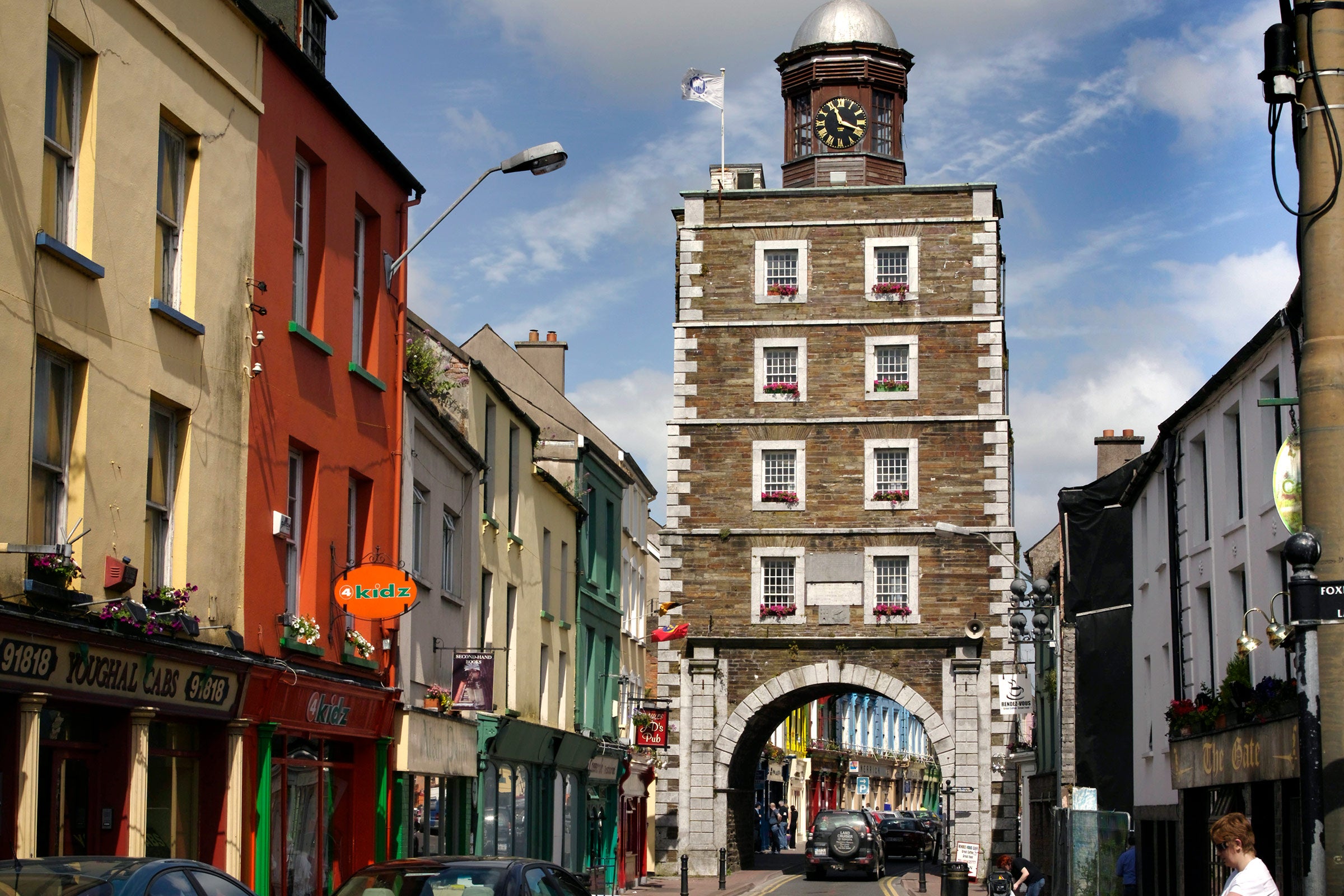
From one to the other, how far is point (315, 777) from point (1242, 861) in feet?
34.3

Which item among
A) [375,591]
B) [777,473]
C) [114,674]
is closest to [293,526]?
[375,591]

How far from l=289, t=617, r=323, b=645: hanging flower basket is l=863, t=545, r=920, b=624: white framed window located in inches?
1079

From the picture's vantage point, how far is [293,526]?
15.9 m

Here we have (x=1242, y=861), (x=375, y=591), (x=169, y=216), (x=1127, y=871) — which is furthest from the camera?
(x=1127, y=871)

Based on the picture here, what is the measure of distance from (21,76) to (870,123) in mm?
36436

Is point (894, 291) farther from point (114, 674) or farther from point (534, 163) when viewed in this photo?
point (114, 674)

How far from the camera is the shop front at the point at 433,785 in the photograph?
739 inches

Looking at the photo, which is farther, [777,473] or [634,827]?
[777,473]

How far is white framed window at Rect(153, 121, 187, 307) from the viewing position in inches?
508

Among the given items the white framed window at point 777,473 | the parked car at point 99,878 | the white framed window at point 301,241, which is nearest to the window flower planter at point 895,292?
the white framed window at point 777,473

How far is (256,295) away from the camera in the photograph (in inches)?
575

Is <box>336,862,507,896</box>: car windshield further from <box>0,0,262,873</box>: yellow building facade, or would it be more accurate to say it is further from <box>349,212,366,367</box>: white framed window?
<box>349,212,366,367</box>: white framed window

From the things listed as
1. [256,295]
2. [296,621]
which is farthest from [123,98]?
[296,621]

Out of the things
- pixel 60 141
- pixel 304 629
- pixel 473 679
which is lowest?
pixel 473 679
